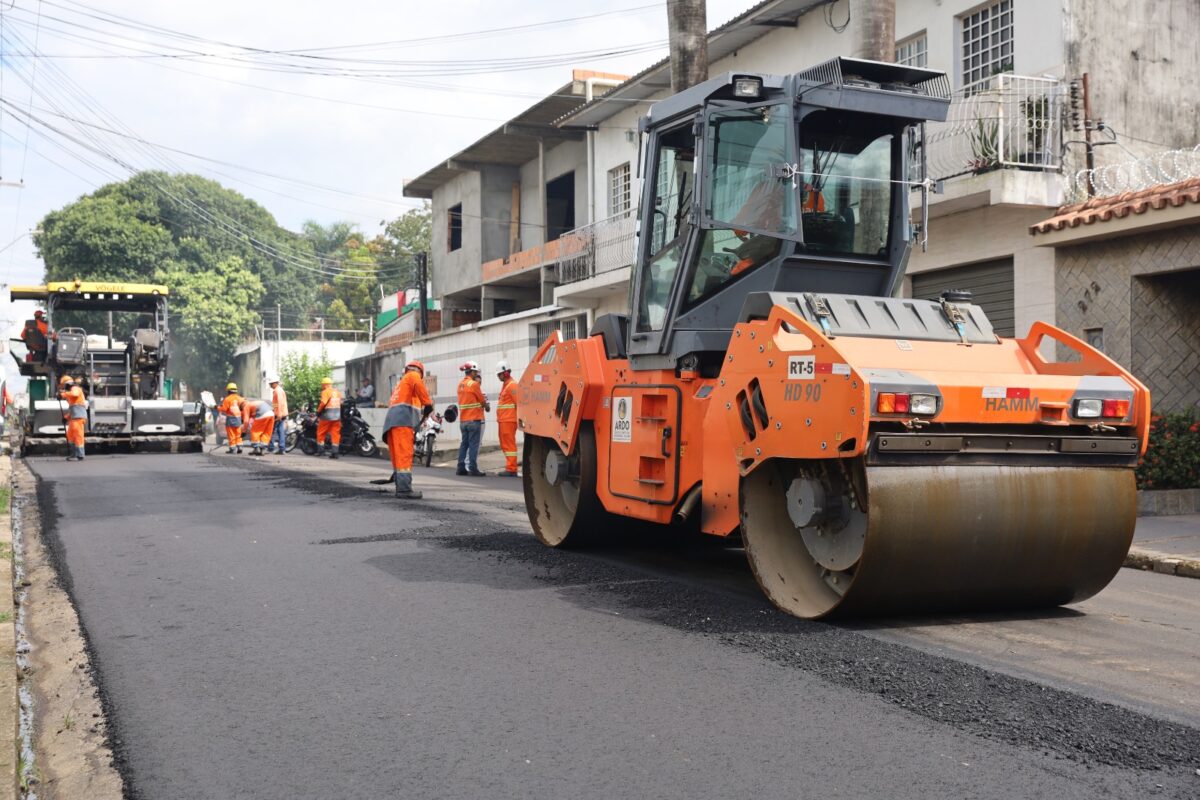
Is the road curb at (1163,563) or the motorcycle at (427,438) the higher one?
the motorcycle at (427,438)

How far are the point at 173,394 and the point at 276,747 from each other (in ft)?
78.0

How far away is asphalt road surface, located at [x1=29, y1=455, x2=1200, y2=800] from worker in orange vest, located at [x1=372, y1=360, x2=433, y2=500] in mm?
4839

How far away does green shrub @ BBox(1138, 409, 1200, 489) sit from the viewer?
11.4 metres

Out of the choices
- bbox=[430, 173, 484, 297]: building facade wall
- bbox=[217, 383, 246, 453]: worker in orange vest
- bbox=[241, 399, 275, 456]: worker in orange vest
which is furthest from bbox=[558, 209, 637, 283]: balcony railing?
bbox=[217, 383, 246, 453]: worker in orange vest

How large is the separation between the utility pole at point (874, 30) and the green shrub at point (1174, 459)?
4415mm

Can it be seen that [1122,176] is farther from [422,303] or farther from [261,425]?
[422,303]

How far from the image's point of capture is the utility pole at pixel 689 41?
13.3 metres

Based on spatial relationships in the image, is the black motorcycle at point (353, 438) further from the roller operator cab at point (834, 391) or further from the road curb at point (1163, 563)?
the road curb at point (1163, 563)

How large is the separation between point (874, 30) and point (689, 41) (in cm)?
218

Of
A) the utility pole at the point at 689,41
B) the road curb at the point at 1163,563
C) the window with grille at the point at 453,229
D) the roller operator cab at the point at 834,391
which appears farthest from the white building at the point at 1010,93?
the window with grille at the point at 453,229

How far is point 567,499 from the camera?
8.77m

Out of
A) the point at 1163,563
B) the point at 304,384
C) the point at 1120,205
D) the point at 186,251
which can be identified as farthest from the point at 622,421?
the point at 186,251

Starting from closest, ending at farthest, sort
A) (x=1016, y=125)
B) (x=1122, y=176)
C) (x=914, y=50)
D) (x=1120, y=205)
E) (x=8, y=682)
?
1. (x=8, y=682)
2. (x=1120, y=205)
3. (x=1016, y=125)
4. (x=1122, y=176)
5. (x=914, y=50)

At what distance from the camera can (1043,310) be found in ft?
44.8
